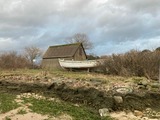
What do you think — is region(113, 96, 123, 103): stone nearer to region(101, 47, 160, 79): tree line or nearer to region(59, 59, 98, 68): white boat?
region(101, 47, 160, 79): tree line

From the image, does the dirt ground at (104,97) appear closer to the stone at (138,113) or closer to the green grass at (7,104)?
the stone at (138,113)

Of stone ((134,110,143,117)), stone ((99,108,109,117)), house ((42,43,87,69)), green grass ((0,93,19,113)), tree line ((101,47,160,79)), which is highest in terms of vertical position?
house ((42,43,87,69))

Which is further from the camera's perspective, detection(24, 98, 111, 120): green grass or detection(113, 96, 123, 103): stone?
detection(113, 96, 123, 103): stone

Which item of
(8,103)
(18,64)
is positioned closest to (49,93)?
(8,103)

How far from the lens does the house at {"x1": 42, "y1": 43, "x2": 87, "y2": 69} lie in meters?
55.3

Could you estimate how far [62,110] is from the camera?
10.8 meters

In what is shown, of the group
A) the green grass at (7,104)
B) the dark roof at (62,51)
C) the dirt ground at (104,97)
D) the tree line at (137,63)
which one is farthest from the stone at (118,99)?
the dark roof at (62,51)

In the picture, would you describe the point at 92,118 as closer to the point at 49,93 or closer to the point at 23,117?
the point at 23,117

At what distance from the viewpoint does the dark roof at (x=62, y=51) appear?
5562 centimetres

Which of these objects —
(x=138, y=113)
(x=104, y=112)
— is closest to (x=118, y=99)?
(x=138, y=113)

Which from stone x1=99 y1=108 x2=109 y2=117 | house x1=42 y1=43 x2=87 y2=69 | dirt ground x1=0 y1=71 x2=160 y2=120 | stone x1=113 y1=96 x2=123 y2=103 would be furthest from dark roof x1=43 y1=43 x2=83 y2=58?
stone x1=99 y1=108 x2=109 y2=117

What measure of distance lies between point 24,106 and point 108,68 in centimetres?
1645

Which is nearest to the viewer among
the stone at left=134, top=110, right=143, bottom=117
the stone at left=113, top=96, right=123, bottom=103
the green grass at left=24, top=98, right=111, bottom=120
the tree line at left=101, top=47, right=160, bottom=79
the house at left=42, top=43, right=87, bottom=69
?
the green grass at left=24, top=98, right=111, bottom=120

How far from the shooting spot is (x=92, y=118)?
10.2m
